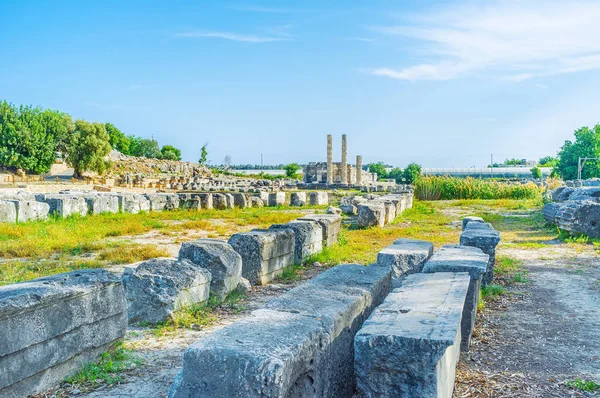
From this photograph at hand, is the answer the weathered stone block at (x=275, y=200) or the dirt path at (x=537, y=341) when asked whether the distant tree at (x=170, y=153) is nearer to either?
the weathered stone block at (x=275, y=200)

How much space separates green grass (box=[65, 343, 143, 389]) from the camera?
4.39 metres

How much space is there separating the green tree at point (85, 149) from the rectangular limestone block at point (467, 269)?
46382 millimetres

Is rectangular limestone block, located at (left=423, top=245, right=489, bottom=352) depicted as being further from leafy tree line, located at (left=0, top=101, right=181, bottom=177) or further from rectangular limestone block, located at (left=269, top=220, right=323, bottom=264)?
leafy tree line, located at (left=0, top=101, right=181, bottom=177)

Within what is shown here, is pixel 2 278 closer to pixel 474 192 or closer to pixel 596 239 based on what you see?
pixel 596 239

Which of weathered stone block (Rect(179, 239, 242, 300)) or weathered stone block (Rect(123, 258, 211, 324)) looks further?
weathered stone block (Rect(179, 239, 242, 300))

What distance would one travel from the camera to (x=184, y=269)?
627 cm

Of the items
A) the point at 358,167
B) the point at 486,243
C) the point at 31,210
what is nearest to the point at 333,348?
the point at 486,243

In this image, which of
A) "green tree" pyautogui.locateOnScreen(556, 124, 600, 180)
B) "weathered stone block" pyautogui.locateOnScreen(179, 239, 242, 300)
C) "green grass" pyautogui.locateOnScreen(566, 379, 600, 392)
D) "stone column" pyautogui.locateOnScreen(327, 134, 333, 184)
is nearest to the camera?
"green grass" pyautogui.locateOnScreen(566, 379, 600, 392)

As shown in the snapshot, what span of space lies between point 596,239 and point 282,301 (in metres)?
11.4

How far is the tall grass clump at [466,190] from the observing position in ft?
93.4

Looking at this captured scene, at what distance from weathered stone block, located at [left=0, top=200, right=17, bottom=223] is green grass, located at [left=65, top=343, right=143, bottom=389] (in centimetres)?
1115

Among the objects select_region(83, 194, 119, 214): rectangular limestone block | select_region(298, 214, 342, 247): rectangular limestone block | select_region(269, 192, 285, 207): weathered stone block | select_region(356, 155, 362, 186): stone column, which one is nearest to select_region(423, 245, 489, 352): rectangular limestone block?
select_region(298, 214, 342, 247): rectangular limestone block

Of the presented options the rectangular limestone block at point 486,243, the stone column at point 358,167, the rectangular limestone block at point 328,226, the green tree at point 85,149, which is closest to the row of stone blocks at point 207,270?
the rectangular limestone block at point 328,226

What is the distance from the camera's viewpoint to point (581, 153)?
181ft
